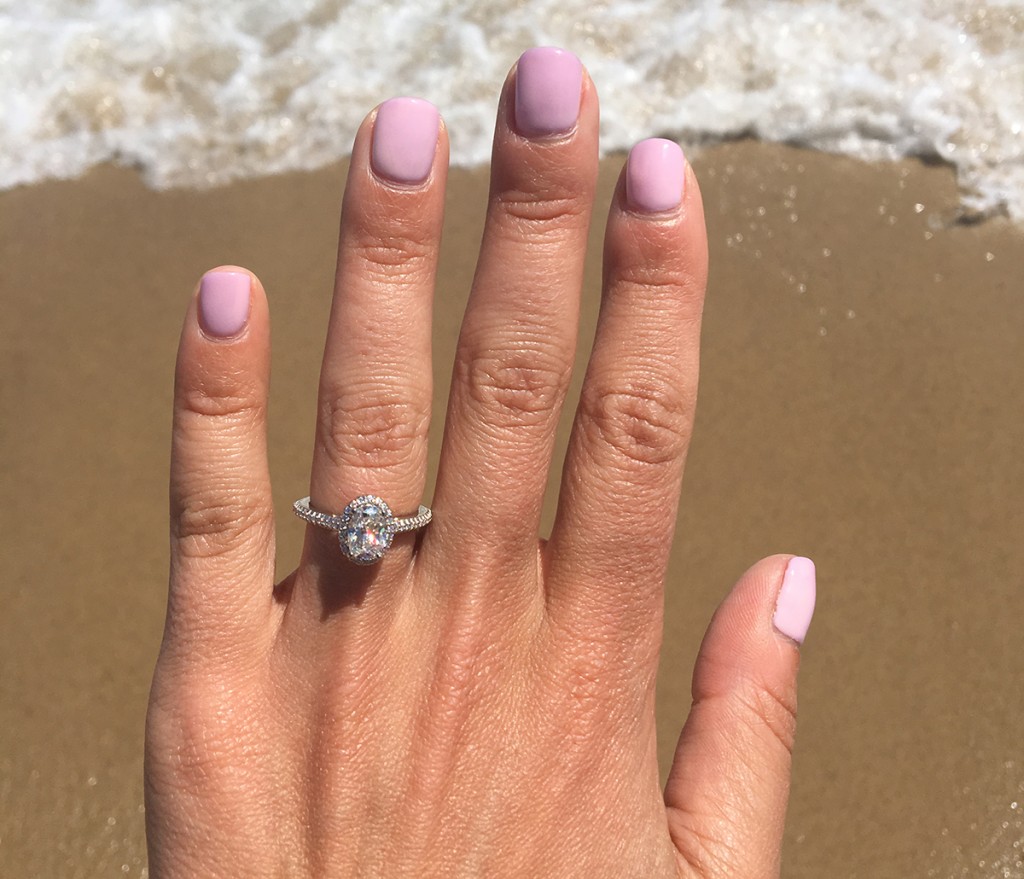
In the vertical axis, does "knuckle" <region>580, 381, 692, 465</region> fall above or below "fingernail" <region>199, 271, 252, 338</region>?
below

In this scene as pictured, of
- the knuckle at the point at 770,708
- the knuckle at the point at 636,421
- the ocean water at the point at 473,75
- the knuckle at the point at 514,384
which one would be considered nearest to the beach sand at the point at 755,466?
the ocean water at the point at 473,75

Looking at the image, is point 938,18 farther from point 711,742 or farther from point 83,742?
point 83,742

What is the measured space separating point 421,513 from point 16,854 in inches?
67.4

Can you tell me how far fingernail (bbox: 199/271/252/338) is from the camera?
5.38 feet

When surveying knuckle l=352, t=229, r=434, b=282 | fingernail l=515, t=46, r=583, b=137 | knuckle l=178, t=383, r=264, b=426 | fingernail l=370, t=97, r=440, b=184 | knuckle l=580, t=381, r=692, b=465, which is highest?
fingernail l=515, t=46, r=583, b=137

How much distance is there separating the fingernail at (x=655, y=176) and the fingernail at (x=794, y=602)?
78 cm

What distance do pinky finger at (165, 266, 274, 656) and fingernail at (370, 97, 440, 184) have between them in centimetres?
34

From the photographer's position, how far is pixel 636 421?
1.74 m

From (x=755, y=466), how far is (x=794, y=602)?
3.20ft

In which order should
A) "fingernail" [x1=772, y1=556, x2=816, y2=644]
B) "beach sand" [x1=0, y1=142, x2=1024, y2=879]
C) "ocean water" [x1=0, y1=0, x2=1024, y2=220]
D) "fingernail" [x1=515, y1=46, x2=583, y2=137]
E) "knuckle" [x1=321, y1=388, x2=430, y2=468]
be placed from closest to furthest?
"fingernail" [x1=515, y1=46, x2=583, y2=137] < "knuckle" [x1=321, y1=388, x2=430, y2=468] < "fingernail" [x1=772, y1=556, x2=816, y2=644] < "beach sand" [x1=0, y1=142, x2=1024, y2=879] < "ocean water" [x1=0, y1=0, x2=1024, y2=220]

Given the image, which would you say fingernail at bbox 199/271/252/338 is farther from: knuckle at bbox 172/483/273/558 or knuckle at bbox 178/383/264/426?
knuckle at bbox 172/483/273/558

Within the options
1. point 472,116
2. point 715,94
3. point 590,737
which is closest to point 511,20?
point 472,116

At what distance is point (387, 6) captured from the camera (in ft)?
12.1

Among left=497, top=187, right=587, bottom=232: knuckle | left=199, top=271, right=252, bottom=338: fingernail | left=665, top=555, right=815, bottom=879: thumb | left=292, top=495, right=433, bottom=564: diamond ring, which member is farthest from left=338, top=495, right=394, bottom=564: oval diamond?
left=665, top=555, right=815, bottom=879: thumb
